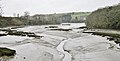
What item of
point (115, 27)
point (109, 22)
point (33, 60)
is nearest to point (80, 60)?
point (33, 60)

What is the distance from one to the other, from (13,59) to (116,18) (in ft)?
164

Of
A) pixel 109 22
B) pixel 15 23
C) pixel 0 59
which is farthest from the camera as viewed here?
pixel 15 23

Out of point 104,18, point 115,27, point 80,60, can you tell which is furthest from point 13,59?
point 104,18

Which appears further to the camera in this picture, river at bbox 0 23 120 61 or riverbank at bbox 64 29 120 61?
river at bbox 0 23 120 61

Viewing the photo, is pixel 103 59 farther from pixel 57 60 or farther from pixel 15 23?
pixel 15 23

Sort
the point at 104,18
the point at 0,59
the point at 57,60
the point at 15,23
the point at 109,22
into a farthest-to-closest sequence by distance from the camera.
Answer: the point at 15,23, the point at 104,18, the point at 109,22, the point at 57,60, the point at 0,59

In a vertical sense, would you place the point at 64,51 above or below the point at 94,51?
below

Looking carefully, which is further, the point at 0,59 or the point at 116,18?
the point at 116,18

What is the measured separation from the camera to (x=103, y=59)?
24531mm

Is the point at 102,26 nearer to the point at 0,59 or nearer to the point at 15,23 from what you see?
the point at 0,59

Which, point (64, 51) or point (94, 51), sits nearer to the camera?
point (94, 51)

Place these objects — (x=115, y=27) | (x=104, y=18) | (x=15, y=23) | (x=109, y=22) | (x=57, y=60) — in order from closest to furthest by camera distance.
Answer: (x=57, y=60), (x=115, y=27), (x=109, y=22), (x=104, y=18), (x=15, y=23)

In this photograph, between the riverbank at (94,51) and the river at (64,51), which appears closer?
the riverbank at (94,51)

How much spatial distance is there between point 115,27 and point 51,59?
151ft
